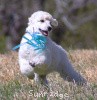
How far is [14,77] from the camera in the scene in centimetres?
1013

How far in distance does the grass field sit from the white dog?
25cm

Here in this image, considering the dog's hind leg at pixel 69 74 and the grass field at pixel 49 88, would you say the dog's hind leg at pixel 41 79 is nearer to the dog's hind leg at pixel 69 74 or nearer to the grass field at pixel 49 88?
the grass field at pixel 49 88

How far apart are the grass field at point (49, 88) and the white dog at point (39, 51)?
0.25 meters

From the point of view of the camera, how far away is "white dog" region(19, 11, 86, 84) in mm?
8656

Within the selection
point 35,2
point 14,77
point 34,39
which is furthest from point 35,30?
point 35,2

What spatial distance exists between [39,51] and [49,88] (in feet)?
1.66

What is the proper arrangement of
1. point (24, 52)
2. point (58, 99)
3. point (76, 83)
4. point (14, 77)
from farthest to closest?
point (14, 77) → point (76, 83) → point (24, 52) → point (58, 99)

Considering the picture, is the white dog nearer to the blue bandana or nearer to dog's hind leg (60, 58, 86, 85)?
the blue bandana

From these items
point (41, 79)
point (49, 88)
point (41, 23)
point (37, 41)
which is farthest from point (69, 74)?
point (41, 23)

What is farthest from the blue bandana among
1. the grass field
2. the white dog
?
the grass field

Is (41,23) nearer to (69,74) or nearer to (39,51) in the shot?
(39,51)

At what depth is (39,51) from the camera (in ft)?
28.6

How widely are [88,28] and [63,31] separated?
3.13 metres

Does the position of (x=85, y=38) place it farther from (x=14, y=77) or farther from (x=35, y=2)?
(x=14, y=77)
